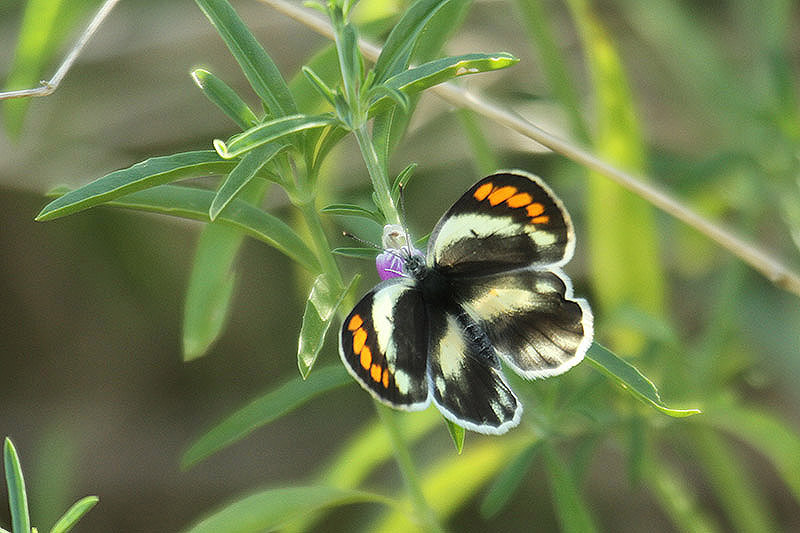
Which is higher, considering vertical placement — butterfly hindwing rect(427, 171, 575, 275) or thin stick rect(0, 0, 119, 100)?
thin stick rect(0, 0, 119, 100)

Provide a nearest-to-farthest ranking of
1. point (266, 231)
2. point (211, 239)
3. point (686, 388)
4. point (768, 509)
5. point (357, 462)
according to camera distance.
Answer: point (266, 231) < point (211, 239) < point (686, 388) < point (357, 462) < point (768, 509)

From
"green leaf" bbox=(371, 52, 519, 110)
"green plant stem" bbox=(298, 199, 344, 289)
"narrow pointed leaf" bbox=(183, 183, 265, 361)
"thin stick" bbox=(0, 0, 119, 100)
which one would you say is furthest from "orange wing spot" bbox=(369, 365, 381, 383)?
"thin stick" bbox=(0, 0, 119, 100)

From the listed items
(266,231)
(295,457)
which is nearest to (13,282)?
(295,457)

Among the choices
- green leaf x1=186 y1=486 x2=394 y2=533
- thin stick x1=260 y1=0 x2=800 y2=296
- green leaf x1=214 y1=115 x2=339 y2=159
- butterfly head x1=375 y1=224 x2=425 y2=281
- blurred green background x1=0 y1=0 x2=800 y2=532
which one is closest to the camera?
green leaf x1=214 y1=115 x2=339 y2=159

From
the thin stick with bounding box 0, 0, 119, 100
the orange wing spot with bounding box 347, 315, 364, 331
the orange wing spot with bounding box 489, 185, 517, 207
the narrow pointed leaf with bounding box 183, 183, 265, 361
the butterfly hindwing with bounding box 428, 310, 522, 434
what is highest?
the thin stick with bounding box 0, 0, 119, 100

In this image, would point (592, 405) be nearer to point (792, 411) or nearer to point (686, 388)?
point (686, 388)

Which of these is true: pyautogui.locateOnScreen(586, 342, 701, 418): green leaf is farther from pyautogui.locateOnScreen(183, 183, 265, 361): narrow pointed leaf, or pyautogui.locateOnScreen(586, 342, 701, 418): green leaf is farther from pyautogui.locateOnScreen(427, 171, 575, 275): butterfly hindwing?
pyautogui.locateOnScreen(183, 183, 265, 361): narrow pointed leaf

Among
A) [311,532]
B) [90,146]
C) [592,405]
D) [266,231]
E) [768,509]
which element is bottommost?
[768,509]
